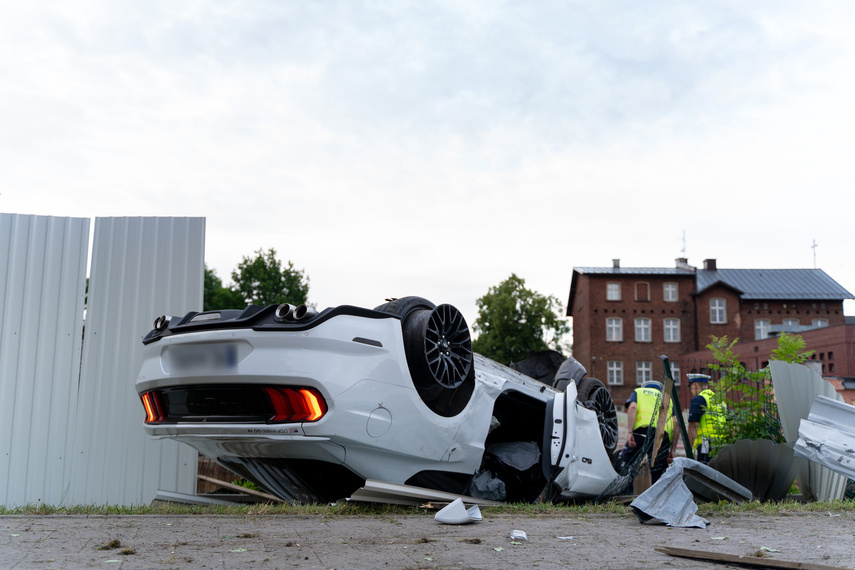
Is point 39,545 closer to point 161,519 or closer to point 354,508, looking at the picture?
point 161,519

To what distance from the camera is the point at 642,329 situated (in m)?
51.4

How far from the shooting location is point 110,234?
6.80 meters

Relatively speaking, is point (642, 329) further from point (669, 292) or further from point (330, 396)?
point (330, 396)

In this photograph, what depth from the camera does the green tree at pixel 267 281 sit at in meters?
53.5

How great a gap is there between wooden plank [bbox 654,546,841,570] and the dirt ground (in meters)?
0.09

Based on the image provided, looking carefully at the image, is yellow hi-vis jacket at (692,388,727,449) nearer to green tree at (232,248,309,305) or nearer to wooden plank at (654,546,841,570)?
wooden plank at (654,546,841,570)

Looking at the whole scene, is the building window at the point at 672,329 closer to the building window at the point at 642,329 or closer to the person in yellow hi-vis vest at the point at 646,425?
the building window at the point at 642,329

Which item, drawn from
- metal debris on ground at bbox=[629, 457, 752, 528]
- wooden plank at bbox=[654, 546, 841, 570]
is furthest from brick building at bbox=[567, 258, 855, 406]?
wooden plank at bbox=[654, 546, 841, 570]

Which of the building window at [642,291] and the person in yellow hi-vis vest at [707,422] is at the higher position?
the building window at [642,291]

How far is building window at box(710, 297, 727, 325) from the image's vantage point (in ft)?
169

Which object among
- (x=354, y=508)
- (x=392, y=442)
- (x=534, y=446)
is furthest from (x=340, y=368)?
(x=534, y=446)

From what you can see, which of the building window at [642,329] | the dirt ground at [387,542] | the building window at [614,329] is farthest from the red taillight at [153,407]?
the building window at [642,329]

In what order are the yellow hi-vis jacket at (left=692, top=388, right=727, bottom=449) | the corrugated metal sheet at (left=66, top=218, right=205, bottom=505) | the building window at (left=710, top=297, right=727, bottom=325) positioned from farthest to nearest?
the building window at (left=710, top=297, right=727, bottom=325)
the yellow hi-vis jacket at (left=692, top=388, right=727, bottom=449)
the corrugated metal sheet at (left=66, top=218, right=205, bottom=505)

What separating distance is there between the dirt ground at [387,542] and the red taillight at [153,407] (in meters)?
0.74
